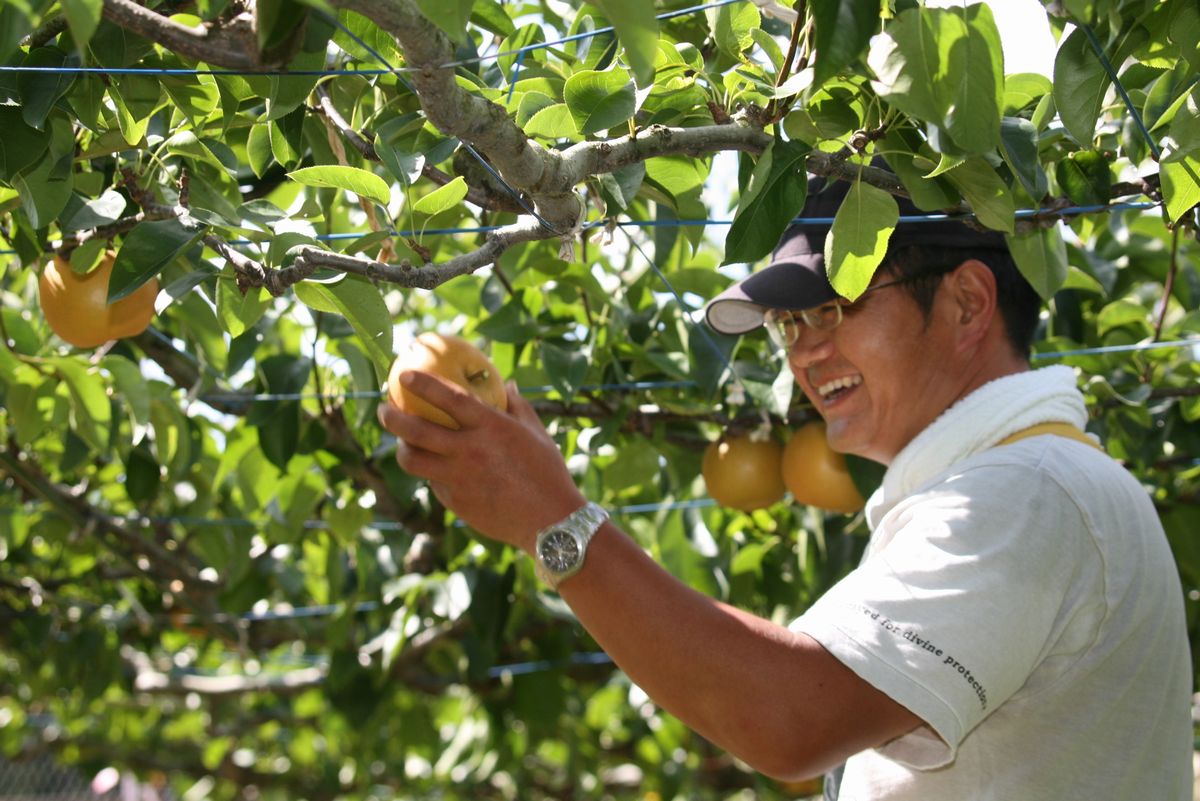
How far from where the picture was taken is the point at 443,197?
107cm

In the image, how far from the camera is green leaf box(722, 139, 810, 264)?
3.41ft

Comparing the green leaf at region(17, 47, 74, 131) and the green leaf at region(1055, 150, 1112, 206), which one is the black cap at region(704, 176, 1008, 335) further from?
the green leaf at region(17, 47, 74, 131)

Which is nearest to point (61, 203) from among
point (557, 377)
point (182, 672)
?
point (557, 377)

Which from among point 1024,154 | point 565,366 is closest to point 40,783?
point 565,366

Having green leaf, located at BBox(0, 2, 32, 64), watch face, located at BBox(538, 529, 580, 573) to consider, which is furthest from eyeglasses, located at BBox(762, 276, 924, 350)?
green leaf, located at BBox(0, 2, 32, 64)

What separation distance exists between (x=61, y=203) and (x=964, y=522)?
901 mm

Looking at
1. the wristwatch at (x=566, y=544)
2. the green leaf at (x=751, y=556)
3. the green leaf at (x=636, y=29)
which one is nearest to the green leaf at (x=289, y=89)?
the green leaf at (x=636, y=29)

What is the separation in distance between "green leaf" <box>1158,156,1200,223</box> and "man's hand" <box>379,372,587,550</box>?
62 centimetres

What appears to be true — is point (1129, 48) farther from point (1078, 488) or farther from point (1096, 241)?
point (1096, 241)

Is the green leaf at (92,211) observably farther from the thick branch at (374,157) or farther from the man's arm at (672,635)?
the man's arm at (672,635)

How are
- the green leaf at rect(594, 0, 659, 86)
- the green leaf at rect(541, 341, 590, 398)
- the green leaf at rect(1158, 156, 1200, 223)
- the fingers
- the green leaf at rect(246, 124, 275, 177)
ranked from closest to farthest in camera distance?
1. the green leaf at rect(594, 0, 659, 86)
2. the green leaf at rect(1158, 156, 1200, 223)
3. the fingers
4. the green leaf at rect(246, 124, 275, 177)
5. the green leaf at rect(541, 341, 590, 398)

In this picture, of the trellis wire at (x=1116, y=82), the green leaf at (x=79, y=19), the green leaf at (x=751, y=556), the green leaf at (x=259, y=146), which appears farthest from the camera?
the green leaf at (x=751, y=556)

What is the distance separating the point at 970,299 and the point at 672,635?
0.58 meters

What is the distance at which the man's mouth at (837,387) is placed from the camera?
4.57 ft
